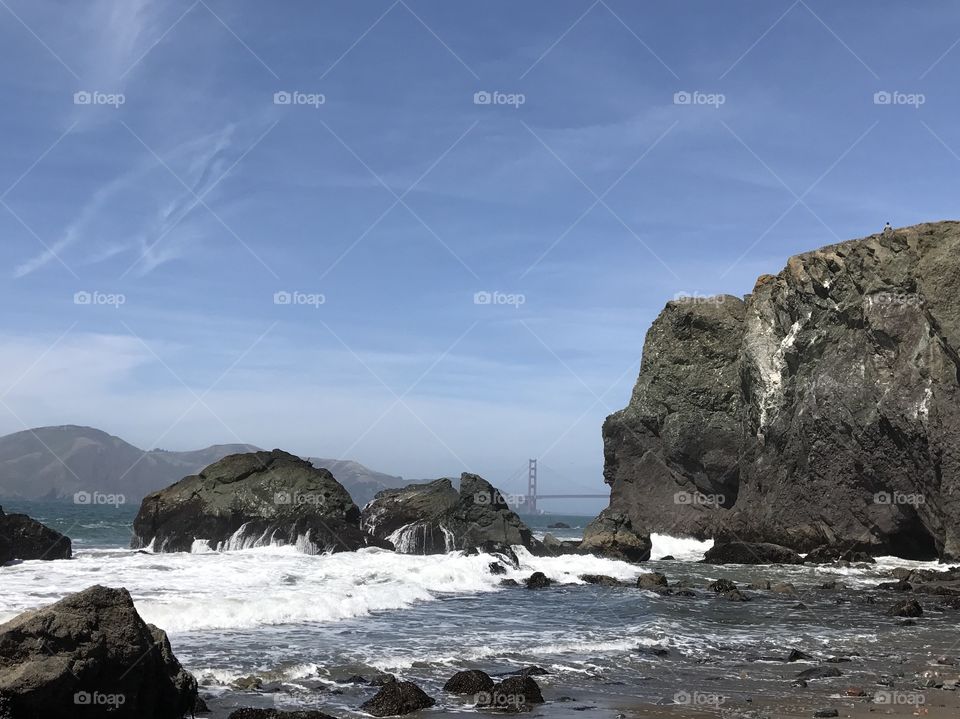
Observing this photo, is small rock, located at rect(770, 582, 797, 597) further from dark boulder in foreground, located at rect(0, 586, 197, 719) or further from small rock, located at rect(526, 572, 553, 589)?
dark boulder in foreground, located at rect(0, 586, 197, 719)

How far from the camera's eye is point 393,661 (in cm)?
1844

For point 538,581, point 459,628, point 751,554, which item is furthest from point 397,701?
point 751,554

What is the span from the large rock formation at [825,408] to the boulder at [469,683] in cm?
3354

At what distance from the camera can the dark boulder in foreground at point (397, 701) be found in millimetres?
14125

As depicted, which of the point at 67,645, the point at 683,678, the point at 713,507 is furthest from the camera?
the point at 713,507

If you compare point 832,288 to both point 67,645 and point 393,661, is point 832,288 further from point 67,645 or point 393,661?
point 67,645

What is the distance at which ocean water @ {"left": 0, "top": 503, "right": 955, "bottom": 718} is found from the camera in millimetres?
16484

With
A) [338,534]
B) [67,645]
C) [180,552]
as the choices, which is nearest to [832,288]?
[338,534]

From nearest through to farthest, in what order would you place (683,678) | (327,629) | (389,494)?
(683,678)
(327,629)
(389,494)

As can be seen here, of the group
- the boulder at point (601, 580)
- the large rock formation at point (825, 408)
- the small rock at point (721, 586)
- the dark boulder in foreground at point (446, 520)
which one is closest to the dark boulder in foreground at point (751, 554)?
the large rock formation at point (825, 408)

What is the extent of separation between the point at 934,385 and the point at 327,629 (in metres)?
34.3

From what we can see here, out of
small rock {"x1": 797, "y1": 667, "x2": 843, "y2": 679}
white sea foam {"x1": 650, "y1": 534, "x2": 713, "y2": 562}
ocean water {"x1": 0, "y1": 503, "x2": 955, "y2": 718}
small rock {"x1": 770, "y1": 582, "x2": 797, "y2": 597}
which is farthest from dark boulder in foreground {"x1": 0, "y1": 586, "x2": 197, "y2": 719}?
white sea foam {"x1": 650, "y1": 534, "x2": 713, "y2": 562}

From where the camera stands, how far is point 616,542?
4888 centimetres

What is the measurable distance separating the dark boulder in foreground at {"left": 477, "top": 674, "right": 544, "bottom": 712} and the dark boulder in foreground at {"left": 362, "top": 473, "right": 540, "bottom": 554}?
29.9 metres
